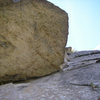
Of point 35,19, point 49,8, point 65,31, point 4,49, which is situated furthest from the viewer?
point 65,31

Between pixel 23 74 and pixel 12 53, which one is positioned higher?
pixel 12 53

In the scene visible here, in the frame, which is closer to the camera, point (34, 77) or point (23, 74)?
point (23, 74)

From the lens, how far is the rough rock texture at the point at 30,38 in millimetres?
3639

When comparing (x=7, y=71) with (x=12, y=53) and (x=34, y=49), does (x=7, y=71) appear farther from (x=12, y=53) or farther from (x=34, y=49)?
(x=34, y=49)

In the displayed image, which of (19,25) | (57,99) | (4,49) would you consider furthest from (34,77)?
(57,99)

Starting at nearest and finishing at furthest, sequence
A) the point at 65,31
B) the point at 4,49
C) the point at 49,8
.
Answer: the point at 4,49 < the point at 49,8 < the point at 65,31

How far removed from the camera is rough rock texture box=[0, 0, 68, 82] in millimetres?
3639

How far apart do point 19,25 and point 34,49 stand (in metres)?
0.81

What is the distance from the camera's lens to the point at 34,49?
4047 millimetres

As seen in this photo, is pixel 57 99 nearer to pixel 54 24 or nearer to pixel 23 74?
pixel 23 74

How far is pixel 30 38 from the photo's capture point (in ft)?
12.8

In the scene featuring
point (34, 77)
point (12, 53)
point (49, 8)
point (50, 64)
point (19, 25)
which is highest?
point (49, 8)

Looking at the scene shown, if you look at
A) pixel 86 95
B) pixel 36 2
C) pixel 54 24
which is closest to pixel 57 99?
pixel 86 95

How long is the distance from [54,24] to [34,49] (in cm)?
103
